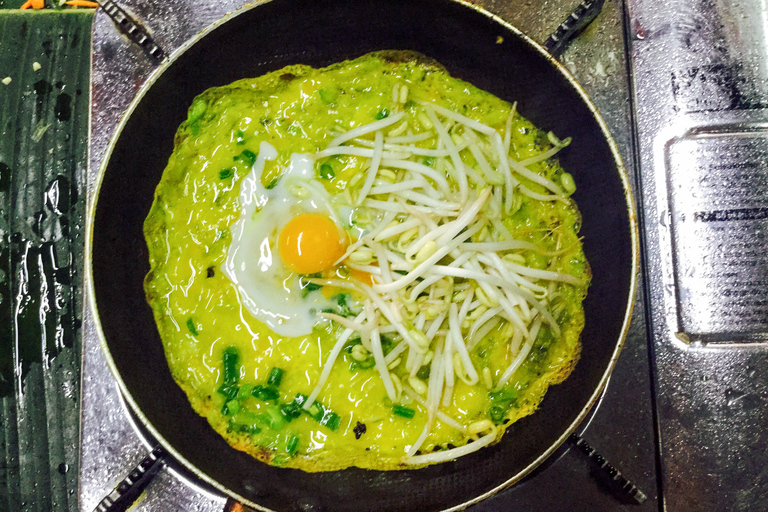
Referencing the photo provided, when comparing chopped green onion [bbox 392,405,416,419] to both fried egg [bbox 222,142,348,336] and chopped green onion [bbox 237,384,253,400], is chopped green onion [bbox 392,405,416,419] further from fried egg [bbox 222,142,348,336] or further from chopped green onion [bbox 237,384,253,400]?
chopped green onion [bbox 237,384,253,400]

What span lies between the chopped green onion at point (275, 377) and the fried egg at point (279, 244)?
0.57ft

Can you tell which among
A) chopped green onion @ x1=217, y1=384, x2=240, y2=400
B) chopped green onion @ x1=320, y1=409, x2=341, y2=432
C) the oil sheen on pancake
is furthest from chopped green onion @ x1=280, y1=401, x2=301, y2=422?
chopped green onion @ x1=217, y1=384, x2=240, y2=400

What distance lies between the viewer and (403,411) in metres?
2.12

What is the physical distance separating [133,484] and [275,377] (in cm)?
89

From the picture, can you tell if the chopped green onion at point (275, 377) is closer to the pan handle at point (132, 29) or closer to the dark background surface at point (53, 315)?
the dark background surface at point (53, 315)

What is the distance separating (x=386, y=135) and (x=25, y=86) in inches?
77.9

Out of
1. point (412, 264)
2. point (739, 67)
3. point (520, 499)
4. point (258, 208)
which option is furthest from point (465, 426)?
point (739, 67)

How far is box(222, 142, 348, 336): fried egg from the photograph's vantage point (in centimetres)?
215

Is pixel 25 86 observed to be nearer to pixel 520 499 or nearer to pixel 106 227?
pixel 106 227

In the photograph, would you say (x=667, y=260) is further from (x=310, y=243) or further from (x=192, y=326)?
(x=192, y=326)

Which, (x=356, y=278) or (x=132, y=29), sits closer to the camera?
(x=356, y=278)

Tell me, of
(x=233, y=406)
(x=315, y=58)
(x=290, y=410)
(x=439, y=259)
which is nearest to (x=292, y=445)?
(x=290, y=410)

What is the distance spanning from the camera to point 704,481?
2.27 metres

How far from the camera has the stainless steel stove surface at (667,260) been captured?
226 cm
